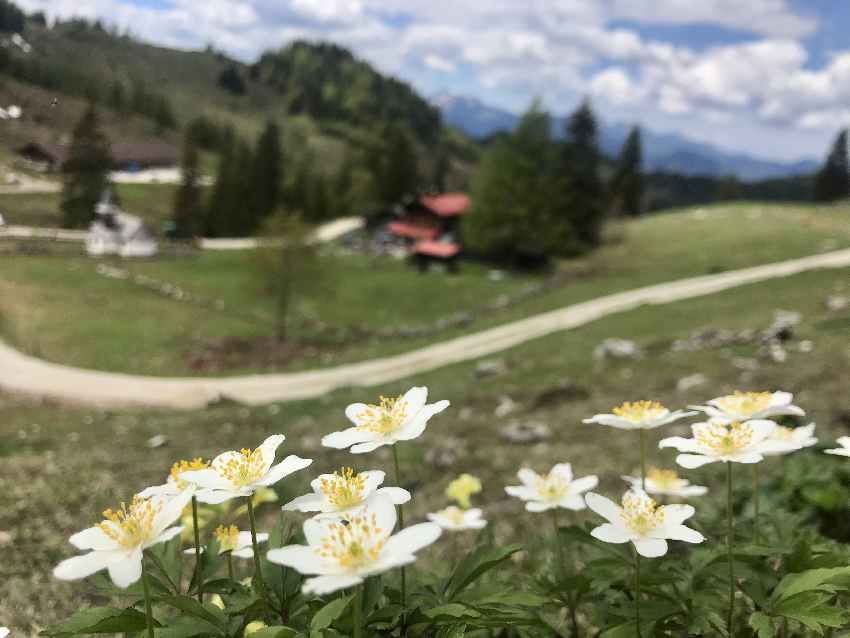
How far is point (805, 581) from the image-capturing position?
212 centimetres

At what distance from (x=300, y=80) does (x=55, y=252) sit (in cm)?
17050

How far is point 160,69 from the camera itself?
139 metres

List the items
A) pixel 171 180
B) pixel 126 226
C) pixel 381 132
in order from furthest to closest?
1. pixel 381 132
2. pixel 171 180
3. pixel 126 226

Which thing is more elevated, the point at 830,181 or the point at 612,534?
the point at 830,181

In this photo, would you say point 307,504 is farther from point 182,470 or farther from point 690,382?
point 690,382

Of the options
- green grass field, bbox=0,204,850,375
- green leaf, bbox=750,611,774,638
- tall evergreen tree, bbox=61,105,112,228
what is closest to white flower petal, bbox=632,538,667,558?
green leaf, bbox=750,611,774,638

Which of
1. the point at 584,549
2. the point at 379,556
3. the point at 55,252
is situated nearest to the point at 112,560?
the point at 379,556

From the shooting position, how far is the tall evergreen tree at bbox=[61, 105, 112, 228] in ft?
114

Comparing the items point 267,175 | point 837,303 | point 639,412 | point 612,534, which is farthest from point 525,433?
point 267,175

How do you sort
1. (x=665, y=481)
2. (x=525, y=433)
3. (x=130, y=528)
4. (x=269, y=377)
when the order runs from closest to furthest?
(x=130, y=528), (x=665, y=481), (x=525, y=433), (x=269, y=377)

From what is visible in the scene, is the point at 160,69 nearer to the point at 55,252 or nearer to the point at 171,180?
the point at 171,180

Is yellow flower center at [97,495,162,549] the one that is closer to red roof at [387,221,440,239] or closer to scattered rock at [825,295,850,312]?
scattered rock at [825,295,850,312]

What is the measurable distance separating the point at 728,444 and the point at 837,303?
90.5 feet

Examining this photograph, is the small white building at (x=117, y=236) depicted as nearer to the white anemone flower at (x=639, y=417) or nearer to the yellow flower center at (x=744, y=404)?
the white anemone flower at (x=639, y=417)
